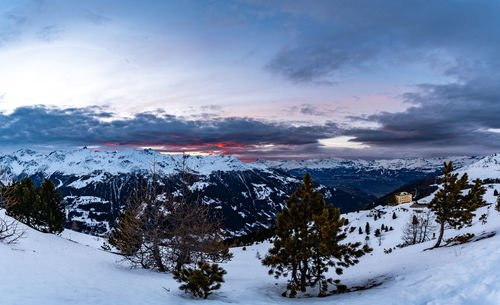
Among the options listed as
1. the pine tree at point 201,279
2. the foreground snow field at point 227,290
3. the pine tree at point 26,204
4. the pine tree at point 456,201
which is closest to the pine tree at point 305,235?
the foreground snow field at point 227,290

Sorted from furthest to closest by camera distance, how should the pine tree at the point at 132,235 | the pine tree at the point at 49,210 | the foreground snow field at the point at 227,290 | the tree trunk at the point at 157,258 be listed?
the pine tree at the point at 49,210 < the tree trunk at the point at 157,258 < the pine tree at the point at 132,235 < the foreground snow field at the point at 227,290

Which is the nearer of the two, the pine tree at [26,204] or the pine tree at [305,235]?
the pine tree at [305,235]

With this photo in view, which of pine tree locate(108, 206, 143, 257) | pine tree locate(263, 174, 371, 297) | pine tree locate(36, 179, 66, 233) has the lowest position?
pine tree locate(36, 179, 66, 233)

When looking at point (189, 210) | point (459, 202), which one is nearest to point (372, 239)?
point (459, 202)

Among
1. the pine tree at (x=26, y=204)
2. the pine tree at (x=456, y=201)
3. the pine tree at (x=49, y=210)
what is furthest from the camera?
the pine tree at (x=49, y=210)

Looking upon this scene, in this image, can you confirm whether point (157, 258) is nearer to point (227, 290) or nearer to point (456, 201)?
point (227, 290)

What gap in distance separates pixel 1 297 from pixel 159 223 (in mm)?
15203

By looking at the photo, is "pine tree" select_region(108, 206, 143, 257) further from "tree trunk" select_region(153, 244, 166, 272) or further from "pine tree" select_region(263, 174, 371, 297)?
"pine tree" select_region(263, 174, 371, 297)

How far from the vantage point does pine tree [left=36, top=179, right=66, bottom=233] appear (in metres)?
48.8

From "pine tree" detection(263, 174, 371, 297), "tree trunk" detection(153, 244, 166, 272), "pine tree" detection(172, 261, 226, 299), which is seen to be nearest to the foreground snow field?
"pine tree" detection(172, 261, 226, 299)

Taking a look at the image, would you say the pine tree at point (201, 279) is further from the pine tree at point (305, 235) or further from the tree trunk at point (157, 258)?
the tree trunk at point (157, 258)

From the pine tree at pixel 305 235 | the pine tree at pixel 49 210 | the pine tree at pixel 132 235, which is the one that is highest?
the pine tree at pixel 305 235

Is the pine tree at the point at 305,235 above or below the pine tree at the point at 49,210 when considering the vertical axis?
above

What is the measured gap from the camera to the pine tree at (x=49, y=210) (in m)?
48.8
